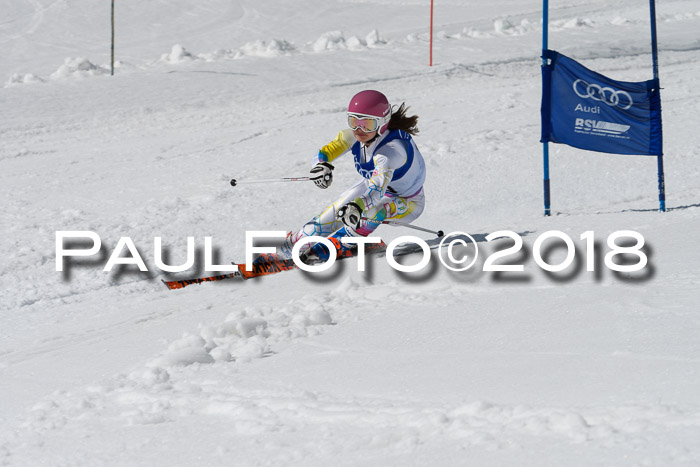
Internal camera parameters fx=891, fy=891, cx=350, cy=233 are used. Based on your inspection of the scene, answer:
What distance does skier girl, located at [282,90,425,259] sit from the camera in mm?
6867

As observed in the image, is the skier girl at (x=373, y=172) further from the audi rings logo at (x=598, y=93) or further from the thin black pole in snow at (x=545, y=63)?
the audi rings logo at (x=598, y=93)

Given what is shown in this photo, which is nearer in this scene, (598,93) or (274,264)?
(274,264)

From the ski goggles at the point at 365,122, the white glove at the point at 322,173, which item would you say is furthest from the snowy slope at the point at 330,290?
the ski goggles at the point at 365,122

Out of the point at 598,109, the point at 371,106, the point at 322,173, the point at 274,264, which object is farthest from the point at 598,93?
the point at 274,264

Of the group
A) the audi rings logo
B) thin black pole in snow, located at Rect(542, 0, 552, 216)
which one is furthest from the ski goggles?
the audi rings logo

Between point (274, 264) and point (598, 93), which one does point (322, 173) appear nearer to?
point (274, 264)

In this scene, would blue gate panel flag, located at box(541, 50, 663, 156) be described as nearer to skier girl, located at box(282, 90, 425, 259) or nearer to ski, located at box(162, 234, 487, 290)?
ski, located at box(162, 234, 487, 290)

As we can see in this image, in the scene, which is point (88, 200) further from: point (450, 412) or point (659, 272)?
point (450, 412)

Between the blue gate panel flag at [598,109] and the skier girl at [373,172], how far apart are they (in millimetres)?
1417

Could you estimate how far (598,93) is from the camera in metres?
7.75

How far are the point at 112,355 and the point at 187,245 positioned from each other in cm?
342

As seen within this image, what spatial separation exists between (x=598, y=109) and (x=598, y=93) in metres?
0.14

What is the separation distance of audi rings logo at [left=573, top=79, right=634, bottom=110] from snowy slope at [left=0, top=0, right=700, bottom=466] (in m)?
1.07

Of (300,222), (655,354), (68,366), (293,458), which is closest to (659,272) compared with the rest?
(655,354)
